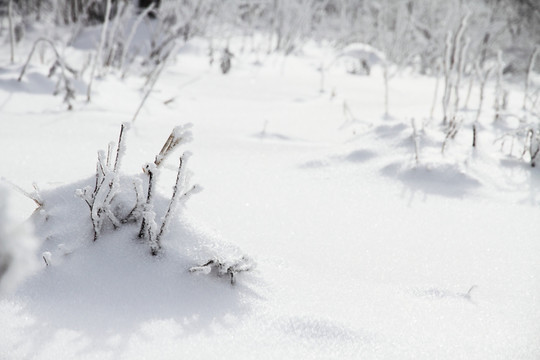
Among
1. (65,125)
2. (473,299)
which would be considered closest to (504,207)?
(473,299)

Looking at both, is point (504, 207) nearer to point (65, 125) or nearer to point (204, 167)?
point (204, 167)

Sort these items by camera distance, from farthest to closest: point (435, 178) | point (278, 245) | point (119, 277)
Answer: point (435, 178)
point (278, 245)
point (119, 277)

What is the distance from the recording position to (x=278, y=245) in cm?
93

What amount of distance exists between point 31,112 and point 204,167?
0.74m

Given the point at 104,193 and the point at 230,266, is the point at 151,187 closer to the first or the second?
the point at 104,193

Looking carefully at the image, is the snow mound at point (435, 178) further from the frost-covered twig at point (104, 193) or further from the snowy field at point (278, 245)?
the frost-covered twig at point (104, 193)

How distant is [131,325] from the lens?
0.64 m

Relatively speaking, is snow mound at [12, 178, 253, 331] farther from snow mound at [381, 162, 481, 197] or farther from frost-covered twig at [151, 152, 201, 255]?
snow mound at [381, 162, 481, 197]

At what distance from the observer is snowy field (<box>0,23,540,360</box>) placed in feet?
2.14

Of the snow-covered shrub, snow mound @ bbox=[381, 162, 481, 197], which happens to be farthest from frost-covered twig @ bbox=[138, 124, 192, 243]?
snow mound @ bbox=[381, 162, 481, 197]

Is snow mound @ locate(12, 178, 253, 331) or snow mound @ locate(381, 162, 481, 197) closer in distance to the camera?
snow mound @ locate(12, 178, 253, 331)

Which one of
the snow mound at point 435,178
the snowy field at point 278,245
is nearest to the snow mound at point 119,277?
the snowy field at point 278,245

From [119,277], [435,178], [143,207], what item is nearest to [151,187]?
[143,207]

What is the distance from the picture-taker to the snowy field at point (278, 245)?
0.65 m
